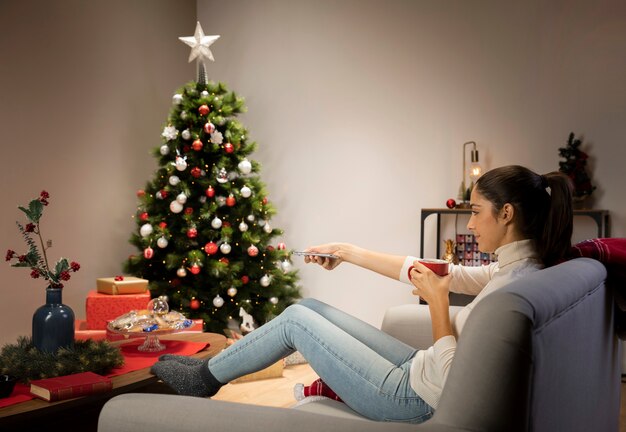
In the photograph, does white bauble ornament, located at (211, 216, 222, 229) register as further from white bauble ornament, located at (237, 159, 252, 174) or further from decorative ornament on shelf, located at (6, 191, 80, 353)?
decorative ornament on shelf, located at (6, 191, 80, 353)

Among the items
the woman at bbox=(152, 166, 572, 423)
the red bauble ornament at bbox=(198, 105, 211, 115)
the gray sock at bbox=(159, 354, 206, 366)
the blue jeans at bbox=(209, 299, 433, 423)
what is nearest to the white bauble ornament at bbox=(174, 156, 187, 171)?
the red bauble ornament at bbox=(198, 105, 211, 115)

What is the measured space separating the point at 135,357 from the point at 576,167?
2.84 m

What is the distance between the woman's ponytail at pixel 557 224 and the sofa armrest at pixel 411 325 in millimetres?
583

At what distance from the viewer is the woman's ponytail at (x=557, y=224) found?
1.78m

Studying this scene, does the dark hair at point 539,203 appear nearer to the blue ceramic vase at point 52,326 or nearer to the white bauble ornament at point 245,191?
the blue ceramic vase at point 52,326

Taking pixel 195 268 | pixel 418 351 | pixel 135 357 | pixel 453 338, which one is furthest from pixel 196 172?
pixel 453 338

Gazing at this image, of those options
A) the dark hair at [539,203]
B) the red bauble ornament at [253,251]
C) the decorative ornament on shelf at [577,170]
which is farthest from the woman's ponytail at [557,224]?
the red bauble ornament at [253,251]

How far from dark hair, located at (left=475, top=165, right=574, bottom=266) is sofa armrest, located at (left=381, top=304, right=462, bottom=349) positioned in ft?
1.91

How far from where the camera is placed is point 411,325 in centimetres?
235

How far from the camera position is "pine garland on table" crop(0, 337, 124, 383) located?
202 centimetres

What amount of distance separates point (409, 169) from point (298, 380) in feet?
5.62

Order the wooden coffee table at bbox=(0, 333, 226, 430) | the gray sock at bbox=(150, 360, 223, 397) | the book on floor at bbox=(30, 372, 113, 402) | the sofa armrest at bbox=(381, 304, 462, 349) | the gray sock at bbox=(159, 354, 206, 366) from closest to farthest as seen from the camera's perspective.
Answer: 1. the wooden coffee table at bbox=(0, 333, 226, 430)
2. the book on floor at bbox=(30, 372, 113, 402)
3. the gray sock at bbox=(150, 360, 223, 397)
4. the gray sock at bbox=(159, 354, 206, 366)
5. the sofa armrest at bbox=(381, 304, 462, 349)

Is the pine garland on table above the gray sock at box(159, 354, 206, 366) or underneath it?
above

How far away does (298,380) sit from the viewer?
12.3 feet
